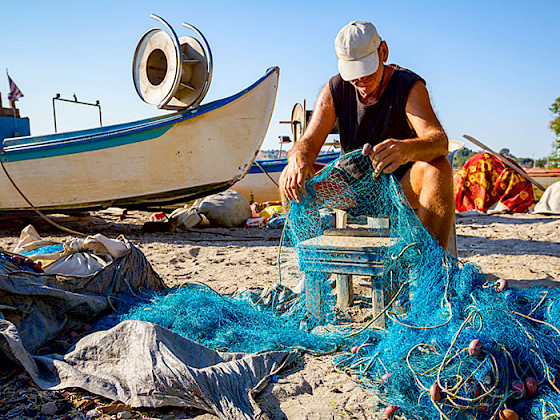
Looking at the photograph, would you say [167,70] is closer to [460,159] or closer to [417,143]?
[417,143]

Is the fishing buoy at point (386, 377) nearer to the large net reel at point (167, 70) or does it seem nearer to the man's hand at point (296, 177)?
the man's hand at point (296, 177)

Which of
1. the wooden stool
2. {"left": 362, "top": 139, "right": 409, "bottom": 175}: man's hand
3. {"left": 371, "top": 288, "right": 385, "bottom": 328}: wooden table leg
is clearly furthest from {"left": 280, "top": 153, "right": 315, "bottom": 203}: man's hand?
{"left": 371, "top": 288, "right": 385, "bottom": 328}: wooden table leg

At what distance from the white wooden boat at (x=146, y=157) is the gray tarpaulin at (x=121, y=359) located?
4882mm

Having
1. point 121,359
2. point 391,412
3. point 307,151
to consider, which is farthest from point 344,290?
point 121,359

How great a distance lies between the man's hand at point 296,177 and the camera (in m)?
2.79

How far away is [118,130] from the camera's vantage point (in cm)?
765

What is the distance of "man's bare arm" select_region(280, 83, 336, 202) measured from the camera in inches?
110

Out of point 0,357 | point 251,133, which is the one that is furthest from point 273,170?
point 0,357

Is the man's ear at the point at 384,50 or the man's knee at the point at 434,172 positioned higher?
the man's ear at the point at 384,50

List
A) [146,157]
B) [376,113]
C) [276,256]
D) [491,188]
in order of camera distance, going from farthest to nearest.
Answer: [491,188], [146,157], [276,256], [376,113]

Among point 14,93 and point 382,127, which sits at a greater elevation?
point 14,93

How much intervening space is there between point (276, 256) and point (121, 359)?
3.09m

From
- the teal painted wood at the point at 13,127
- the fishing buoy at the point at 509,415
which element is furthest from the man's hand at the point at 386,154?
the teal painted wood at the point at 13,127

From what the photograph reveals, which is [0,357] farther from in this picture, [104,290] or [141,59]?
[141,59]
